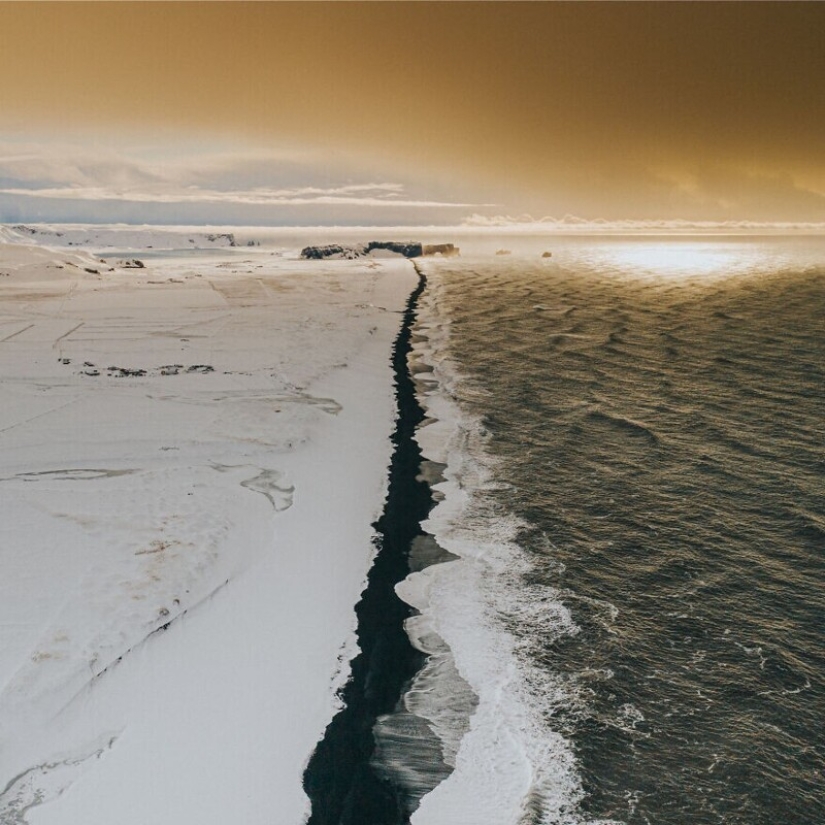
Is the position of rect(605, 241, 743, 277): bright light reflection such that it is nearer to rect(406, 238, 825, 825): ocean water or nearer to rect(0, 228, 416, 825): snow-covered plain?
rect(406, 238, 825, 825): ocean water

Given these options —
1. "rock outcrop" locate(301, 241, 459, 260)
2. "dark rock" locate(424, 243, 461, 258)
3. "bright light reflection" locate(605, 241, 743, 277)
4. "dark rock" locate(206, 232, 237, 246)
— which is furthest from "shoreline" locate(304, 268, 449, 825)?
"dark rock" locate(206, 232, 237, 246)

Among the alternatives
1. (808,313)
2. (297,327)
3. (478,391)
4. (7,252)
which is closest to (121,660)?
(478,391)

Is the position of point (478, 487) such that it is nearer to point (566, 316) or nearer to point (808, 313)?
point (566, 316)

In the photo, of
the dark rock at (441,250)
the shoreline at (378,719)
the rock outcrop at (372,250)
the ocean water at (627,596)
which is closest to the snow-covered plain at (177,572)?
the shoreline at (378,719)

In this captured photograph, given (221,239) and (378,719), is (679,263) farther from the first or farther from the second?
(221,239)

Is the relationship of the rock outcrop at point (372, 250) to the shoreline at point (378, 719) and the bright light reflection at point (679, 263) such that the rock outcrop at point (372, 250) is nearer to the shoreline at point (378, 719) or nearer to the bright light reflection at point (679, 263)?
the bright light reflection at point (679, 263)

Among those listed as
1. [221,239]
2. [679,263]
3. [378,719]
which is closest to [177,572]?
[378,719]
